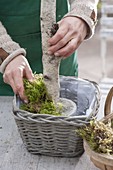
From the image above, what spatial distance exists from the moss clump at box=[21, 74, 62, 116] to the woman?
0.7 inches

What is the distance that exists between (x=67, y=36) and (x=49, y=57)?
9cm

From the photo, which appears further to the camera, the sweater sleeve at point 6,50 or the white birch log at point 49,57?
the sweater sleeve at point 6,50

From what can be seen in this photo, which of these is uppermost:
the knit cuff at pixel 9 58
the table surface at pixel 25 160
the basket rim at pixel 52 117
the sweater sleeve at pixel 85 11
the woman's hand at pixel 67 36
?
the sweater sleeve at pixel 85 11

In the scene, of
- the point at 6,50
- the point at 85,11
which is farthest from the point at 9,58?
the point at 85,11

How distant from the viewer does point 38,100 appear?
1.21m

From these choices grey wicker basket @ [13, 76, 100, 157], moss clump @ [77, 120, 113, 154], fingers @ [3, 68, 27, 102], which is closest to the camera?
moss clump @ [77, 120, 113, 154]

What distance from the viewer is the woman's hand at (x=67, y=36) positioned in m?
1.19

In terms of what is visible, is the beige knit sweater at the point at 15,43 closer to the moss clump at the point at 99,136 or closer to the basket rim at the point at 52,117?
the basket rim at the point at 52,117

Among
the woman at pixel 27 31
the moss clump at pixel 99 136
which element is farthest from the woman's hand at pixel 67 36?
the moss clump at pixel 99 136

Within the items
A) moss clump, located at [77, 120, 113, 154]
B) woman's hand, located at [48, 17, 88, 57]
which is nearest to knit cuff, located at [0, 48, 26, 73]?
woman's hand, located at [48, 17, 88, 57]

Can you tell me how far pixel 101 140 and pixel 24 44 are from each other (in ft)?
2.26

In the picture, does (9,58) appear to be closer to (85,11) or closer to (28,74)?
(28,74)

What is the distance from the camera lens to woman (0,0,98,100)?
1.22 metres

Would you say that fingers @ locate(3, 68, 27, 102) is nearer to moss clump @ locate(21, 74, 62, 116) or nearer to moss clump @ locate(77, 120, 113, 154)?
moss clump @ locate(21, 74, 62, 116)
